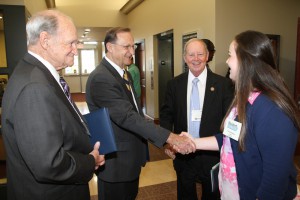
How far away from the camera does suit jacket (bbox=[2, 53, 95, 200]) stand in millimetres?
1005

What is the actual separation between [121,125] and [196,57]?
2.73 feet

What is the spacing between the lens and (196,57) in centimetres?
205

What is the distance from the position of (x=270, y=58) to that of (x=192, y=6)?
139 inches

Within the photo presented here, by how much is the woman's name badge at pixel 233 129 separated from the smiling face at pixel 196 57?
2.69 feet

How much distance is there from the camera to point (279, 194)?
1133 millimetres

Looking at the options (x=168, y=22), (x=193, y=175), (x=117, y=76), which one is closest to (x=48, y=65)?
(x=117, y=76)

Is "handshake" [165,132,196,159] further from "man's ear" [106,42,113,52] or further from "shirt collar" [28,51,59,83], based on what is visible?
"shirt collar" [28,51,59,83]

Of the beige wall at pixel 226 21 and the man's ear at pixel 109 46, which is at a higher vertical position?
the beige wall at pixel 226 21

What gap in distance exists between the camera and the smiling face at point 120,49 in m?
1.88

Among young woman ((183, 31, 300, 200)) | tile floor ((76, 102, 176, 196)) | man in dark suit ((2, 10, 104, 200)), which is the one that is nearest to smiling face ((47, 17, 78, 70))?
man in dark suit ((2, 10, 104, 200))

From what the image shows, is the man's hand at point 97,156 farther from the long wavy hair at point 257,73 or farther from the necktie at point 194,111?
the necktie at point 194,111

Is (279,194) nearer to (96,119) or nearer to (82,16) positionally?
(96,119)

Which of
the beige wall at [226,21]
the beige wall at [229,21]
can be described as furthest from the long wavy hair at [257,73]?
the beige wall at [229,21]

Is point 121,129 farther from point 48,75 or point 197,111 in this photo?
point 48,75
